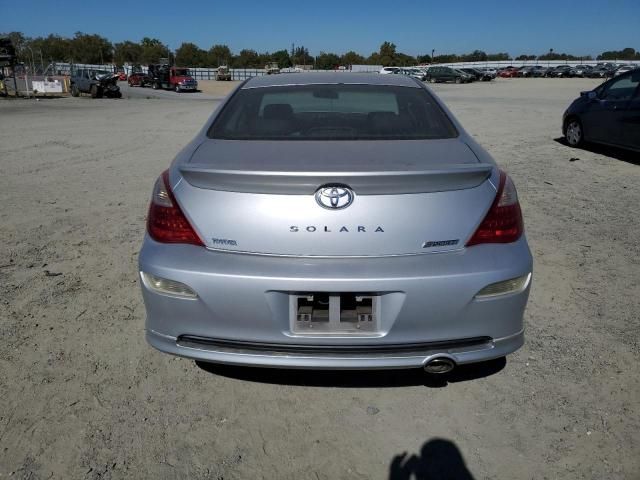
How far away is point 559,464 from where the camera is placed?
2.20m

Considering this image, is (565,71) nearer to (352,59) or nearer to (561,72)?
(561,72)

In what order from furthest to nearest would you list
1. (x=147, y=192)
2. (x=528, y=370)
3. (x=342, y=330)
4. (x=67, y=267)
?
(x=147, y=192) → (x=67, y=267) → (x=528, y=370) → (x=342, y=330)

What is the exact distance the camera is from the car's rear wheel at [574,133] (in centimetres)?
996

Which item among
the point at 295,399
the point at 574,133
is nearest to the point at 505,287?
the point at 295,399

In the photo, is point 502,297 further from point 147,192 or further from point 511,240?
point 147,192

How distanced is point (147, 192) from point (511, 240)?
209 inches

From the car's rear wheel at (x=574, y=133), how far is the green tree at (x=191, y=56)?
10121 cm

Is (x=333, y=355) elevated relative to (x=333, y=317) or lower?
lower

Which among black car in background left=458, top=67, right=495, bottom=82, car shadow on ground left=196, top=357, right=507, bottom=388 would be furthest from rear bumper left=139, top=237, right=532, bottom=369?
black car in background left=458, top=67, right=495, bottom=82

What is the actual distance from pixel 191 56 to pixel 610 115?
109241mm

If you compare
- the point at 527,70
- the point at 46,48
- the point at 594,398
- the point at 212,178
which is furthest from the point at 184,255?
the point at 46,48

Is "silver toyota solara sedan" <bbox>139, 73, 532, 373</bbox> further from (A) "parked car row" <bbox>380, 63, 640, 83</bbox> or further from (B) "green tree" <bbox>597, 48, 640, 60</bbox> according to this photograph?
(B) "green tree" <bbox>597, 48, 640, 60</bbox>

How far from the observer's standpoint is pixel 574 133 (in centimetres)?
1016

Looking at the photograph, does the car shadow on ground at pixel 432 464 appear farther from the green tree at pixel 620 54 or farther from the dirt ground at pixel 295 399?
the green tree at pixel 620 54
